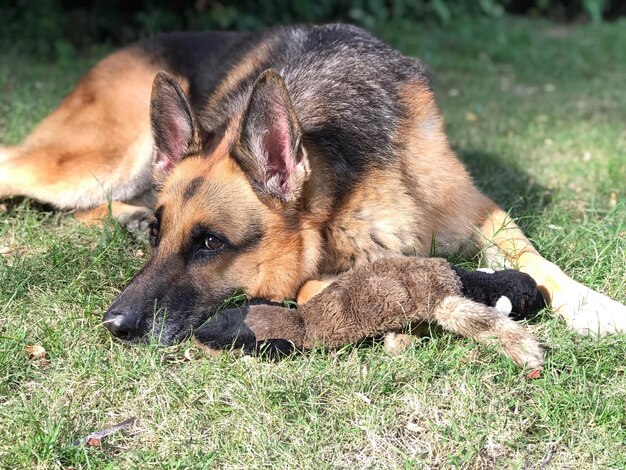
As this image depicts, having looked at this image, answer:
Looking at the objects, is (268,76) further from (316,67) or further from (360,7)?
(360,7)

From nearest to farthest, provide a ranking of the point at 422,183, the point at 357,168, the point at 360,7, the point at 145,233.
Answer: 1. the point at 357,168
2. the point at 422,183
3. the point at 145,233
4. the point at 360,7

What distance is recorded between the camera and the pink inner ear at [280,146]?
3549 mm

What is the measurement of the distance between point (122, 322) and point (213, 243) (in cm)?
55

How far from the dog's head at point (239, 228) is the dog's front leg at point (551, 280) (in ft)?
3.70

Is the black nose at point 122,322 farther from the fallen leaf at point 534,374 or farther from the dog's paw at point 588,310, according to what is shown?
the dog's paw at point 588,310

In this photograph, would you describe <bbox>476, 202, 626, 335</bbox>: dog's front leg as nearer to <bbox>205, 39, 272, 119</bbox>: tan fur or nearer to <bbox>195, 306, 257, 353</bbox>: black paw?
<bbox>195, 306, 257, 353</bbox>: black paw

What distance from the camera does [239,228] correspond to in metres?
3.57

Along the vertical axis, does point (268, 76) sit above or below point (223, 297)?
above

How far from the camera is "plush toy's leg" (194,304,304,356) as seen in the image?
3355 millimetres

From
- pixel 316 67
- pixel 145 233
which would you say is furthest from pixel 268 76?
pixel 145 233

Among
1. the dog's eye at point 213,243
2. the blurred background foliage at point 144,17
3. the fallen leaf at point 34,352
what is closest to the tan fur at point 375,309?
the dog's eye at point 213,243

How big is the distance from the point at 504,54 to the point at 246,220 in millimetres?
7818

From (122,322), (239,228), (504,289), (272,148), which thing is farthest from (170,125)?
(504,289)

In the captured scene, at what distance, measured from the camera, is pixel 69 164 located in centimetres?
502
